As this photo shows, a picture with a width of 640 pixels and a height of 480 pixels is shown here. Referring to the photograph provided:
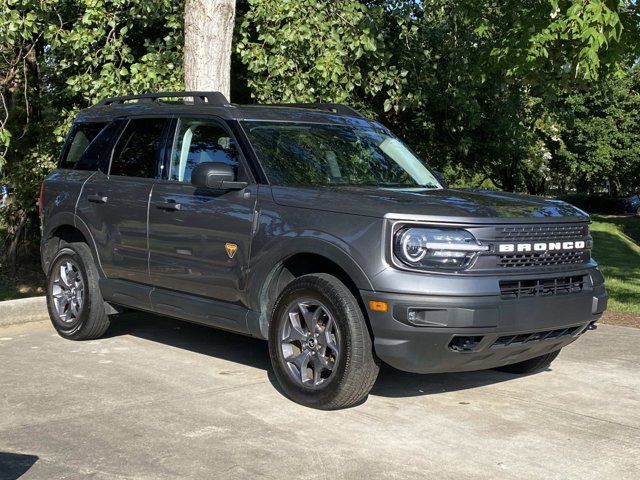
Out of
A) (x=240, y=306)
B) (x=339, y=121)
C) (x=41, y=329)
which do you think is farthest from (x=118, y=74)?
(x=240, y=306)

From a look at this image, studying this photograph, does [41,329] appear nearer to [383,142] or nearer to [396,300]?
[383,142]

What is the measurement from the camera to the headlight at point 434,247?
501 cm

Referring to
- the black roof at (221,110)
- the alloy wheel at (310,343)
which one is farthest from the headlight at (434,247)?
the black roof at (221,110)

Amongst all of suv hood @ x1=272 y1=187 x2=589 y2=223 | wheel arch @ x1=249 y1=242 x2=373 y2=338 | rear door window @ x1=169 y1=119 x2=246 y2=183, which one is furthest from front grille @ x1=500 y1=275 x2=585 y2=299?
rear door window @ x1=169 y1=119 x2=246 y2=183

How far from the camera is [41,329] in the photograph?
319 inches

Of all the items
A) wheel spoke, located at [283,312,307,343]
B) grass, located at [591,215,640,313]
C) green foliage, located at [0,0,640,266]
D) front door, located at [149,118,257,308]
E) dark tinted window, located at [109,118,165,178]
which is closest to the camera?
wheel spoke, located at [283,312,307,343]

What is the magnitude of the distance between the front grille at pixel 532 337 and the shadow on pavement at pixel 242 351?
0.87 meters

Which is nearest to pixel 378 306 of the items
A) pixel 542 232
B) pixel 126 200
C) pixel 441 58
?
pixel 542 232

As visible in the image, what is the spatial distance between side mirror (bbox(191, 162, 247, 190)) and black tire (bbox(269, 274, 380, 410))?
86 centimetres

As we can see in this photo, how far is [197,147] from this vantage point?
21.5 ft

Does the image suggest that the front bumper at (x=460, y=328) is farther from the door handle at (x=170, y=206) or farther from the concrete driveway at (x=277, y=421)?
the door handle at (x=170, y=206)

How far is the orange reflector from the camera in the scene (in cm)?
499

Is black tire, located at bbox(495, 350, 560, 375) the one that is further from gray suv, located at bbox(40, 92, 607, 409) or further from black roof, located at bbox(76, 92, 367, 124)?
black roof, located at bbox(76, 92, 367, 124)

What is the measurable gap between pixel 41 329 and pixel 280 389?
10.6ft
